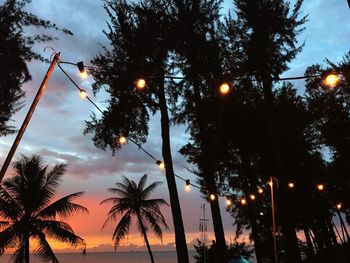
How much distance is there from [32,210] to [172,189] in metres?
9.14

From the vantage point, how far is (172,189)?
1652 cm

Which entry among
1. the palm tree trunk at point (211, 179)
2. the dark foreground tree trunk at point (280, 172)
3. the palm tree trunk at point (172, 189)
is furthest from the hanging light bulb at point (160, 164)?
the dark foreground tree trunk at point (280, 172)

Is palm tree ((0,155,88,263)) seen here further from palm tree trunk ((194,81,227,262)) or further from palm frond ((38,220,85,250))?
palm tree trunk ((194,81,227,262))

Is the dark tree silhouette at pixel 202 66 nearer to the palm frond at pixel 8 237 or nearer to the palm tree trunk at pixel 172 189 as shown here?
the palm tree trunk at pixel 172 189

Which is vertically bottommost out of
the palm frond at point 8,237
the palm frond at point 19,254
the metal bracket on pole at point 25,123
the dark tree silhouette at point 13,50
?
the palm frond at point 19,254

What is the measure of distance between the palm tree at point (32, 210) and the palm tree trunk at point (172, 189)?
6.16 meters

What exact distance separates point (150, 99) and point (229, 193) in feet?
51.9

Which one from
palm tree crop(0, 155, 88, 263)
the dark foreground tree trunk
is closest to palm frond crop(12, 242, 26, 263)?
palm tree crop(0, 155, 88, 263)

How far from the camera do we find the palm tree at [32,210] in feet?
63.0

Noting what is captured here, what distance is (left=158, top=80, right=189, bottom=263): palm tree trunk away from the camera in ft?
51.2

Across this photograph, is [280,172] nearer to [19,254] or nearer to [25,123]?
[19,254]

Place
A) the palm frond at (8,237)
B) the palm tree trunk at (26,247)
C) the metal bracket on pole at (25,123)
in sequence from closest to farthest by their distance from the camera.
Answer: the metal bracket on pole at (25,123)
the palm tree trunk at (26,247)
the palm frond at (8,237)

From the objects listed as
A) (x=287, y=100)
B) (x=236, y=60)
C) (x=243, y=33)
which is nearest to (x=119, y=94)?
(x=236, y=60)

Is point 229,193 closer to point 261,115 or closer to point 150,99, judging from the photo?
point 261,115
